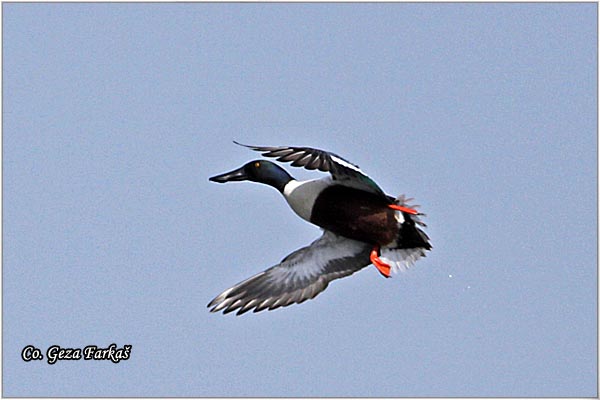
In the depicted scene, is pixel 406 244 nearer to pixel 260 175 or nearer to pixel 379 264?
pixel 379 264

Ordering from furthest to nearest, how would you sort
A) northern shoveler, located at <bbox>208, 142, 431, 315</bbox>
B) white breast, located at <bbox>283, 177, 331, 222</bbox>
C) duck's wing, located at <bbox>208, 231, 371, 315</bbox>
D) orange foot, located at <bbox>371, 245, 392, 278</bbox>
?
1. duck's wing, located at <bbox>208, 231, 371, 315</bbox>
2. orange foot, located at <bbox>371, 245, 392, 278</bbox>
3. white breast, located at <bbox>283, 177, 331, 222</bbox>
4. northern shoveler, located at <bbox>208, 142, 431, 315</bbox>

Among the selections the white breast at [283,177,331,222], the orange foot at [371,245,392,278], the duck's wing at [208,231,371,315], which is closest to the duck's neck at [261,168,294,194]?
the white breast at [283,177,331,222]

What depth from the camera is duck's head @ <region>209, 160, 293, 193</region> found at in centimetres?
838

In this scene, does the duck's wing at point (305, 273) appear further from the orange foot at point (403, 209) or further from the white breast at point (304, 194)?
the orange foot at point (403, 209)

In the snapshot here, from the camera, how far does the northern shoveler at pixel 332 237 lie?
25.9 ft

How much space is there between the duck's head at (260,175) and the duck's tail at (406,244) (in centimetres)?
89

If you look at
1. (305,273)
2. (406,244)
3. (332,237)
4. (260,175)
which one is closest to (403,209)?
(406,244)

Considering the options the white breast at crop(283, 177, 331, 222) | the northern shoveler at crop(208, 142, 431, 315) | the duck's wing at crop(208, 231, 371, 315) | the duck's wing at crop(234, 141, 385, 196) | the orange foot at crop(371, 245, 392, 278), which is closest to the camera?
the duck's wing at crop(234, 141, 385, 196)

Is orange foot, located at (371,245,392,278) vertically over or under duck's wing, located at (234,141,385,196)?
under

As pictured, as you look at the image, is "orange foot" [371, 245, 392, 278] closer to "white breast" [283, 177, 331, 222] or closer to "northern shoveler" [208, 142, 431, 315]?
"northern shoveler" [208, 142, 431, 315]

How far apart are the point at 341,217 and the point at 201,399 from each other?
1.57 meters

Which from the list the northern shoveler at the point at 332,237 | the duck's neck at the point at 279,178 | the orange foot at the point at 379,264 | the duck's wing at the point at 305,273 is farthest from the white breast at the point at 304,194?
the orange foot at the point at 379,264

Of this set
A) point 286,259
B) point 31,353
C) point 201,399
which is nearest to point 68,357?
point 31,353

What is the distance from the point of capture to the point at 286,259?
844 centimetres
